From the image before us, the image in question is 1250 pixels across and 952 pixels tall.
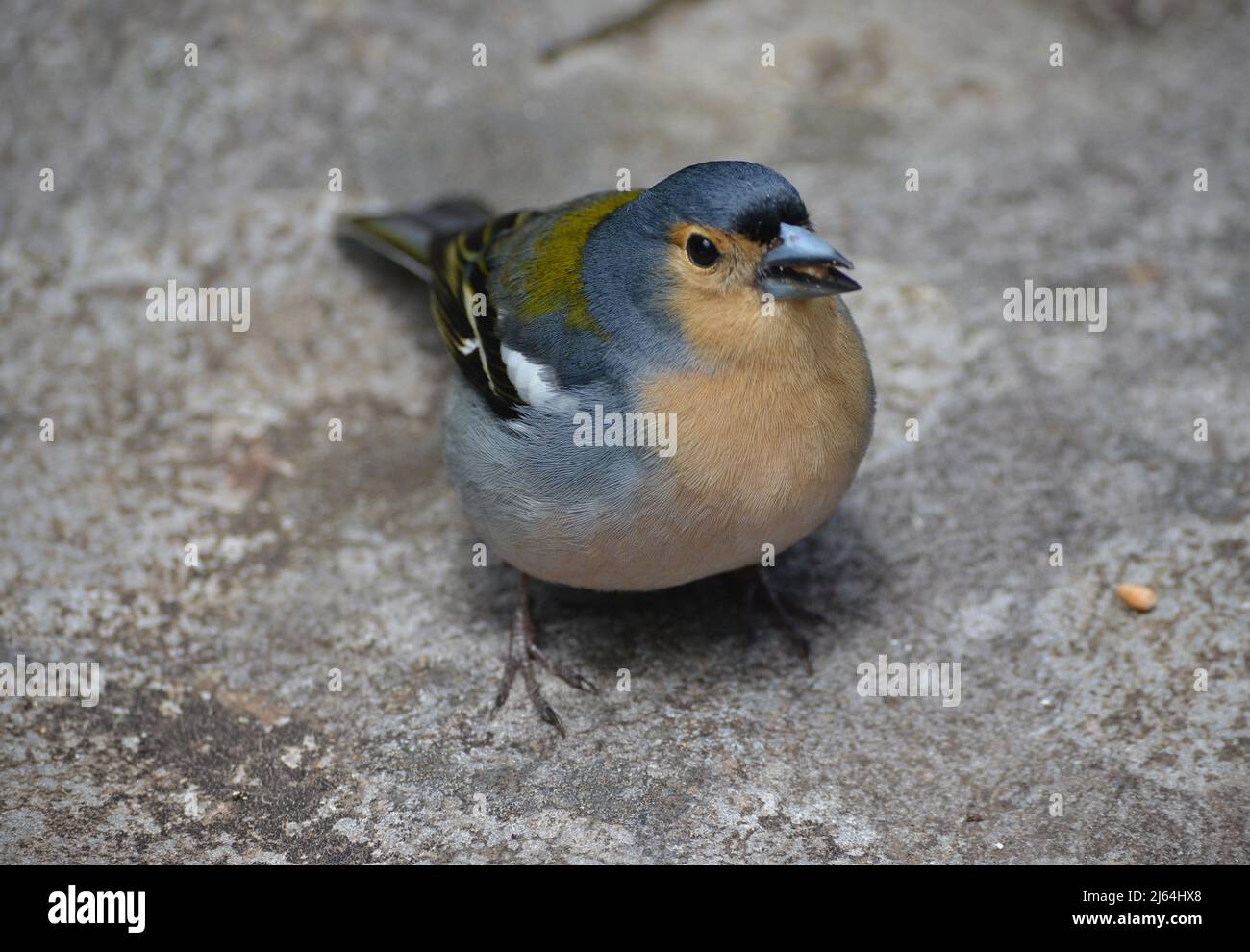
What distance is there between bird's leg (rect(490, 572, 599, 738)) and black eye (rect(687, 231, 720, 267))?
55.8 inches

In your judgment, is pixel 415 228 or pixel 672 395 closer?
pixel 672 395

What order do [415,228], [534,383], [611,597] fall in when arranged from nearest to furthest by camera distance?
[534,383] → [611,597] → [415,228]

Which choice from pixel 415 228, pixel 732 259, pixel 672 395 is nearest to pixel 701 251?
pixel 732 259

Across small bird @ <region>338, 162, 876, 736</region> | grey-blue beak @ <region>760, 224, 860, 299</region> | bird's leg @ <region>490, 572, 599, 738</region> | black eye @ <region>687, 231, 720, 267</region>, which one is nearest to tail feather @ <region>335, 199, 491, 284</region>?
small bird @ <region>338, 162, 876, 736</region>

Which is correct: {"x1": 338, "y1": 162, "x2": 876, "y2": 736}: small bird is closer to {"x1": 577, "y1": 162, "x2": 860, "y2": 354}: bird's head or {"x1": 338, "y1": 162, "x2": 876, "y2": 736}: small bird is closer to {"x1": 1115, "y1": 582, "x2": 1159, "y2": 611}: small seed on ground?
{"x1": 577, "y1": 162, "x2": 860, "y2": 354}: bird's head

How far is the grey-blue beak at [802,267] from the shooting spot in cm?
350

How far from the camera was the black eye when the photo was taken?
11.8 feet

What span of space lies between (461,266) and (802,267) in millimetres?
1679

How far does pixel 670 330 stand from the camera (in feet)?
12.2

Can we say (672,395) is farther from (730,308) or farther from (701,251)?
(701,251)

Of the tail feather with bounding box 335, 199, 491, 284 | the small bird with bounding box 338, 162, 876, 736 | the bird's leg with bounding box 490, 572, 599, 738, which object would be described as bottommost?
the bird's leg with bounding box 490, 572, 599, 738

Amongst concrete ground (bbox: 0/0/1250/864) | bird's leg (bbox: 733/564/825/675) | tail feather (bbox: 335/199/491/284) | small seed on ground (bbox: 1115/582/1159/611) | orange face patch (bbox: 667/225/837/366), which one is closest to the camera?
orange face patch (bbox: 667/225/837/366)

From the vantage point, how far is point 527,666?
171 inches

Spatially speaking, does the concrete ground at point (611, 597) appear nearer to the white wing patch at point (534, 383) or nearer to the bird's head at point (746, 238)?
the white wing patch at point (534, 383)
